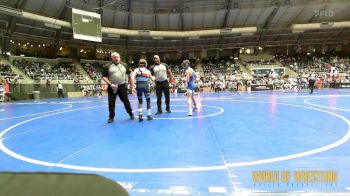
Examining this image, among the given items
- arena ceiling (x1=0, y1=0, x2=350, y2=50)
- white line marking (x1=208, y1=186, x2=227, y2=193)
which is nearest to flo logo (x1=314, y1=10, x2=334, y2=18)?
arena ceiling (x1=0, y1=0, x2=350, y2=50)

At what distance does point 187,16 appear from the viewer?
3578 centimetres

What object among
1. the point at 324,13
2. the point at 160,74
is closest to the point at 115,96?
the point at 160,74

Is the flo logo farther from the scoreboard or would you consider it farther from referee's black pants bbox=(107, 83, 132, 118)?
referee's black pants bbox=(107, 83, 132, 118)

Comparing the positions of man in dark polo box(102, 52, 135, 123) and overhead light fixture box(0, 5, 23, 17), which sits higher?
overhead light fixture box(0, 5, 23, 17)

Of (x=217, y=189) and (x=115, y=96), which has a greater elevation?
(x=115, y=96)

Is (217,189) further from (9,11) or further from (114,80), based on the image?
(9,11)

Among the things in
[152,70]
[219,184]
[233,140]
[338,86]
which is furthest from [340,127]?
[338,86]

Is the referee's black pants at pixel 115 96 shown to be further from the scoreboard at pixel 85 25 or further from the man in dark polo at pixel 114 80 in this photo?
the scoreboard at pixel 85 25

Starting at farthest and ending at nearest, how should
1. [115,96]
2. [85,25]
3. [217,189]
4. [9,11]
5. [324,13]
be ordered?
[324,13] → [85,25] → [9,11] → [115,96] → [217,189]

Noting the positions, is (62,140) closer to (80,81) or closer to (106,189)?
(106,189)

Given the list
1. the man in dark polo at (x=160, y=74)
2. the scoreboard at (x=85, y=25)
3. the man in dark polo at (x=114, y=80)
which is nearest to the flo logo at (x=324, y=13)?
the scoreboard at (x=85, y=25)

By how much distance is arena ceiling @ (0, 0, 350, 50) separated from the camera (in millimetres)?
30688

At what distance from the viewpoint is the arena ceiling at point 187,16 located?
101 ft

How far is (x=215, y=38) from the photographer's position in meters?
41.8
